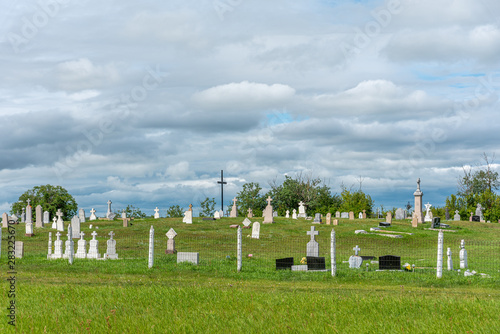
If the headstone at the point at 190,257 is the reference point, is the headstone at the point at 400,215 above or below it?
above

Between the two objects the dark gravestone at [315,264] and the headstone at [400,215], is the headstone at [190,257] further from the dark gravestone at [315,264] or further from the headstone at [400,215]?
the headstone at [400,215]

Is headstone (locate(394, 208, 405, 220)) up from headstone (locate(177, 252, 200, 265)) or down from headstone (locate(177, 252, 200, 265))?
up

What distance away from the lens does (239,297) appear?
1335 cm

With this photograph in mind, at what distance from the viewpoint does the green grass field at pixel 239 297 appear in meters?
10.7

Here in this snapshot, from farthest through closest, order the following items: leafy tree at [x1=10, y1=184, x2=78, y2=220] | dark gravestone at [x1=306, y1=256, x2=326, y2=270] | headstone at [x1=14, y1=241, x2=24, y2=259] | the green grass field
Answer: leafy tree at [x1=10, y1=184, x2=78, y2=220] < headstone at [x1=14, y1=241, x2=24, y2=259] < dark gravestone at [x1=306, y1=256, x2=326, y2=270] < the green grass field

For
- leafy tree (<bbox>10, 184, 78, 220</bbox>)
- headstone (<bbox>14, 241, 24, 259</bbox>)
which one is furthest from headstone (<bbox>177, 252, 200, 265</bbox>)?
leafy tree (<bbox>10, 184, 78, 220</bbox>)

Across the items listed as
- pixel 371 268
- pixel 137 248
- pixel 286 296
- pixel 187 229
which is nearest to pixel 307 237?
pixel 187 229

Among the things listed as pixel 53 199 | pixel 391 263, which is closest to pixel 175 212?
pixel 53 199

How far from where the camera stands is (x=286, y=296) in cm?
1348

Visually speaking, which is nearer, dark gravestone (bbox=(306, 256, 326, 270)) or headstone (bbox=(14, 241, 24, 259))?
dark gravestone (bbox=(306, 256, 326, 270))

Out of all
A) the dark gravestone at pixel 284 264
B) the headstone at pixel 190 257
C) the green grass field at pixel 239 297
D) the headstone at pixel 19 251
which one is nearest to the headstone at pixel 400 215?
the green grass field at pixel 239 297

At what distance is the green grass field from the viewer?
10711 mm

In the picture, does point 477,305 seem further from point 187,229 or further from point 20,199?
point 20,199

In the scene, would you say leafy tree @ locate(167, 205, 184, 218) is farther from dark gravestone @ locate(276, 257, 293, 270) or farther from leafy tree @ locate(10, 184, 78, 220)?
dark gravestone @ locate(276, 257, 293, 270)
